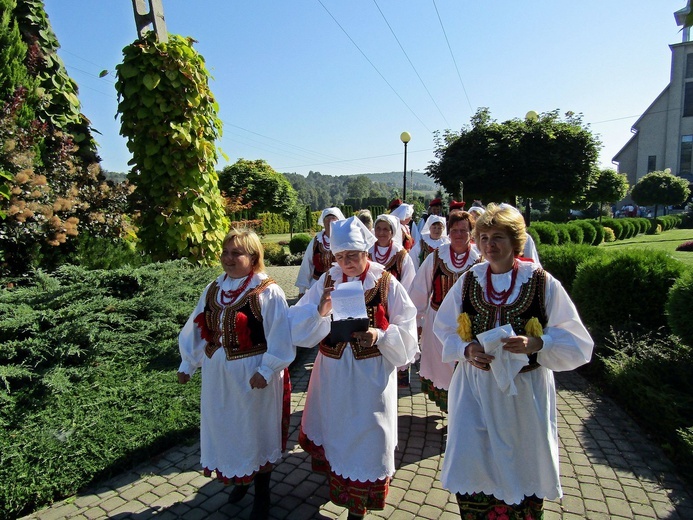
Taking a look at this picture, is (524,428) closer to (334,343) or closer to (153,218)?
(334,343)

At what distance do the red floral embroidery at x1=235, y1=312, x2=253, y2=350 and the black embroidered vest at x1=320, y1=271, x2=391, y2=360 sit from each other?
20.5 inches

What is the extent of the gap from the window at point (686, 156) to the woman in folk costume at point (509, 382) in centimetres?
6437

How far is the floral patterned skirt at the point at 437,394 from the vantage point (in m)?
4.41

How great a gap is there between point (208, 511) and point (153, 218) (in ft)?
13.7

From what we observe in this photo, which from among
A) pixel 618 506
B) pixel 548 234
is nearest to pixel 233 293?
pixel 618 506

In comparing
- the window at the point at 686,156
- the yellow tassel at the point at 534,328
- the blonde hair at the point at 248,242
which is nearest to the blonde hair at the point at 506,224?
the yellow tassel at the point at 534,328

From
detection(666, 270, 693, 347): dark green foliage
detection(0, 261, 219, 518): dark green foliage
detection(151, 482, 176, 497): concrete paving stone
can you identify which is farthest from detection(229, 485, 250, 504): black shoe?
detection(666, 270, 693, 347): dark green foliage

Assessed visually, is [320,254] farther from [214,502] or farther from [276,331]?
[214,502]

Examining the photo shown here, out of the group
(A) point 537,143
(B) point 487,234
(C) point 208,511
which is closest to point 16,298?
(C) point 208,511

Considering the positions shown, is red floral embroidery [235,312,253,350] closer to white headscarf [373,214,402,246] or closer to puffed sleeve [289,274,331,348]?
puffed sleeve [289,274,331,348]

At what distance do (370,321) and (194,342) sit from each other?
1.27 metres

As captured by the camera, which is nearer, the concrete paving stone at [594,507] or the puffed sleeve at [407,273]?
the concrete paving stone at [594,507]

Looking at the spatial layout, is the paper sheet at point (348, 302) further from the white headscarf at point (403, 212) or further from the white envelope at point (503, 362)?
the white headscarf at point (403, 212)

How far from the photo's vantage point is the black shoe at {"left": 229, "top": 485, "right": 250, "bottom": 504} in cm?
336
